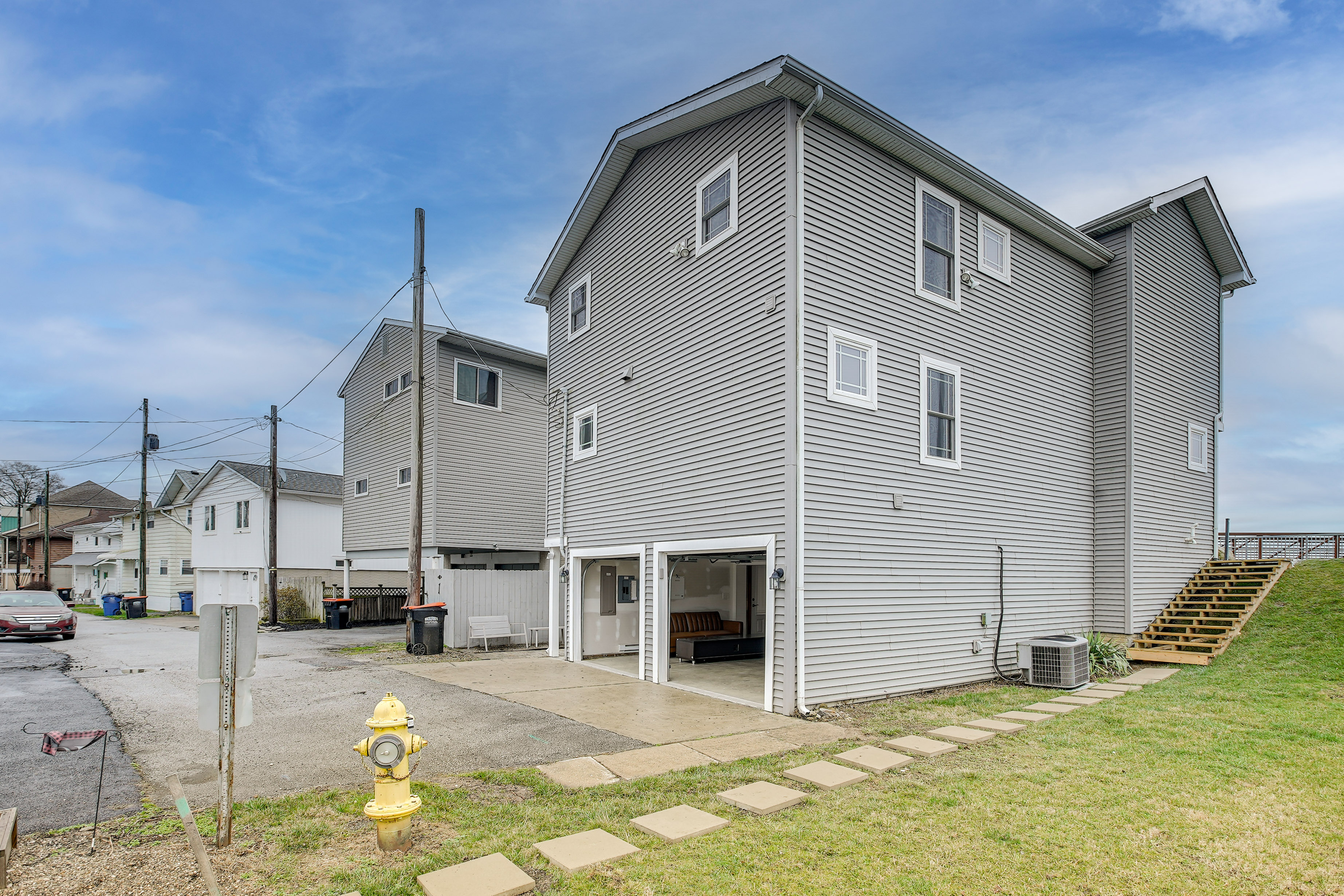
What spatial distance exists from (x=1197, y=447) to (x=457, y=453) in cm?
1822

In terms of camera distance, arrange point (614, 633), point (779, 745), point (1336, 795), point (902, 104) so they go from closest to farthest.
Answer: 1. point (1336, 795)
2. point (779, 745)
3. point (902, 104)
4. point (614, 633)

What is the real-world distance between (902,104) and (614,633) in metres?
11.5

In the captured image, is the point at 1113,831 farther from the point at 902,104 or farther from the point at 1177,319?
the point at 1177,319

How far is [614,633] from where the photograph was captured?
47.7 ft

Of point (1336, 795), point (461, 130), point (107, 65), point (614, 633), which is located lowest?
point (614, 633)

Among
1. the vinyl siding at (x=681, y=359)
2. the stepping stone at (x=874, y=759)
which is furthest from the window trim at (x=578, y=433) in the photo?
the stepping stone at (x=874, y=759)

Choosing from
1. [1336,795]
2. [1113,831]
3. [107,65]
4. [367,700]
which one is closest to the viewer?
[1113,831]

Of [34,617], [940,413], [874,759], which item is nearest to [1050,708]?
[874,759]

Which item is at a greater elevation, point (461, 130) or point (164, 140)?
point (461, 130)

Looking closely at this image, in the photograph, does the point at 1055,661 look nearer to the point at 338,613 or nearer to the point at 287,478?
the point at 338,613

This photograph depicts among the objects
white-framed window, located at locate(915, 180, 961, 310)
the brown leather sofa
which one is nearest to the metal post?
the brown leather sofa

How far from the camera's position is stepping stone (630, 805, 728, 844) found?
14.9 feet

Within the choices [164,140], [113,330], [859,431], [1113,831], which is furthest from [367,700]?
[113,330]

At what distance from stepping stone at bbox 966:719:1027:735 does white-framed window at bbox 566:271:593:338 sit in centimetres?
961
